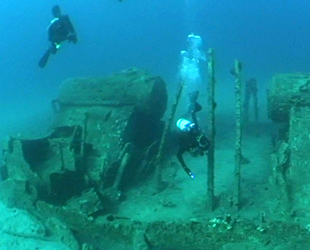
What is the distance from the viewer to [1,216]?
682 cm

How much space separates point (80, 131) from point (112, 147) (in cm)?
70

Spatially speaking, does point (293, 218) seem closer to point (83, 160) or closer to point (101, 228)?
point (101, 228)

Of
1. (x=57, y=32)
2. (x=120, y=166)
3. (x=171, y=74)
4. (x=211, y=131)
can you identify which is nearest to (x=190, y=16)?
(x=171, y=74)

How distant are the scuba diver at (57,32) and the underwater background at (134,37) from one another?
50.3ft

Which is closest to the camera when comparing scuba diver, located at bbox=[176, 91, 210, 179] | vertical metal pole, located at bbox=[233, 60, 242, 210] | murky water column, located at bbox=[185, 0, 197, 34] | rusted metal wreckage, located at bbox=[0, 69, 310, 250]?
rusted metal wreckage, located at bbox=[0, 69, 310, 250]

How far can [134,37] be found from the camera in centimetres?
6856

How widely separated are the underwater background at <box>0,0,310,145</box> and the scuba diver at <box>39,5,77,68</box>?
603 inches

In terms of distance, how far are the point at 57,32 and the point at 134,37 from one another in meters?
60.1

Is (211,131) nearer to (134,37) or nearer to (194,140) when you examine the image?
(194,140)

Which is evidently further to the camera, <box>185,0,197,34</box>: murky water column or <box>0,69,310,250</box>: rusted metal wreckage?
<box>185,0,197,34</box>: murky water column

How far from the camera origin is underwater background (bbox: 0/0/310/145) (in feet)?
139

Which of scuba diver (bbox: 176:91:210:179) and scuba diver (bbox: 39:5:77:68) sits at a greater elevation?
scuba diver (bbox: 39:5:77:68)

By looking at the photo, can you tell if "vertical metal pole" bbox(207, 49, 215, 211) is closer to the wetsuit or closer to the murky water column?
the wetsuit

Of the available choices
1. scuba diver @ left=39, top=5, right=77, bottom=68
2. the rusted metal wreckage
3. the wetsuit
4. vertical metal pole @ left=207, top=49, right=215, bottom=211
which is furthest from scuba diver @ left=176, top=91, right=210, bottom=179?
scuba diver @ left=39, top=5, right=77, bottom=68
